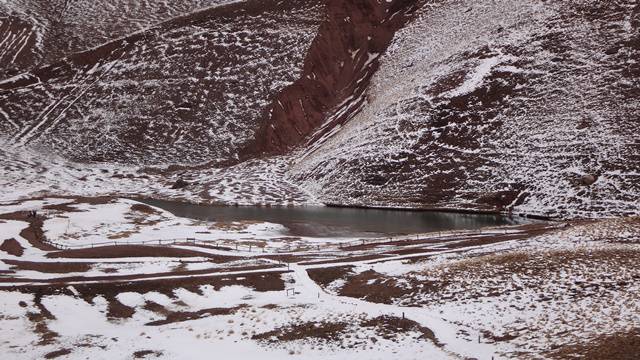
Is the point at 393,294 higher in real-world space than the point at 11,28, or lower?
lower

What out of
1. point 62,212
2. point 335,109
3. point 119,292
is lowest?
point 119,292

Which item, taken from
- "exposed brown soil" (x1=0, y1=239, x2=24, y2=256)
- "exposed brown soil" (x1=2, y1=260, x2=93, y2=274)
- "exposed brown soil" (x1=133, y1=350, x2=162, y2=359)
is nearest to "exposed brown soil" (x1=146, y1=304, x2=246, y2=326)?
"exposed brown soil" (x1=133, y1=350, x2=162, y2=359)

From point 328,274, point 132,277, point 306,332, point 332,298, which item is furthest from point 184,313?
point 328,274

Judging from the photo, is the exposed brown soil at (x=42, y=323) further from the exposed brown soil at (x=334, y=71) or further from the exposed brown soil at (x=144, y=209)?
the exposed brown soil at (x=334, y=71)

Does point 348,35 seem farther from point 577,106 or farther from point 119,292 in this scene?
point 119,292

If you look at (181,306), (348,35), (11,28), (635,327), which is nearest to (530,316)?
(635,327)

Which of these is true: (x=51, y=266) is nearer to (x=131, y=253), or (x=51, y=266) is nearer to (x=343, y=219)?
(x=131, y=253)
